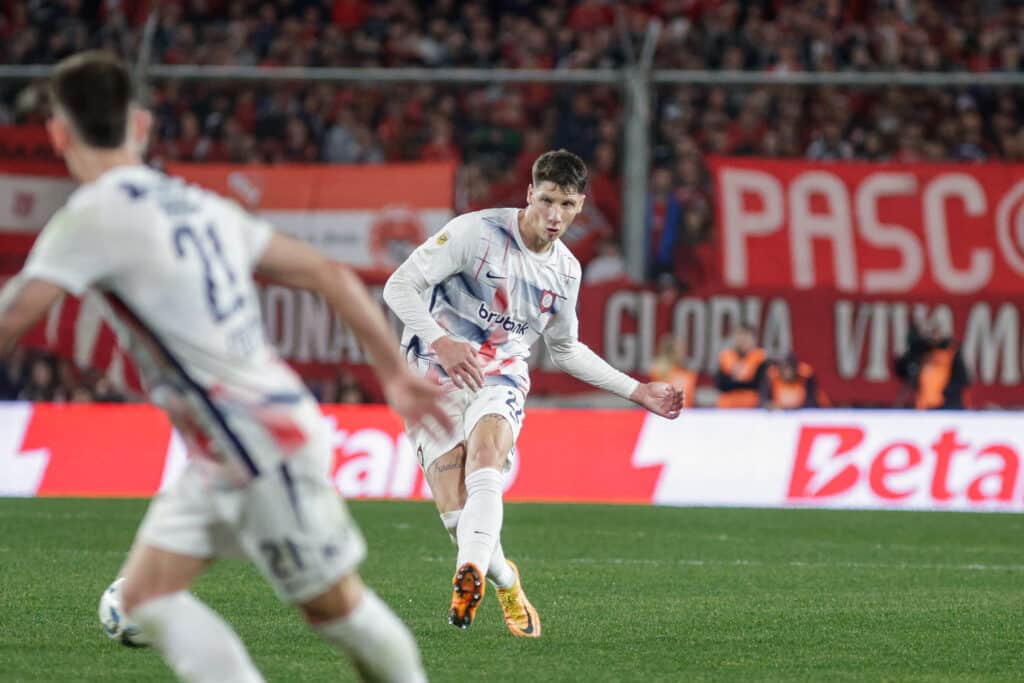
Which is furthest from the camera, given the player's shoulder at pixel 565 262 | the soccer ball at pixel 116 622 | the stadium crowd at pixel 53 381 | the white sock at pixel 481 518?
the stadium crowd at pixel 53 381

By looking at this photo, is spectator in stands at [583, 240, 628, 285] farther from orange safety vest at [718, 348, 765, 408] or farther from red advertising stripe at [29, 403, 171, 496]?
red advertising stripe at [29, 403, 171, 496]

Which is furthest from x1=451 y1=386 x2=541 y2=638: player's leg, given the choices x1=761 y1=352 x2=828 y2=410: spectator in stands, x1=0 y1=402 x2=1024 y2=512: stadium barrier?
x1=761 y1=352 x2=828 y2=410: spectator in stands

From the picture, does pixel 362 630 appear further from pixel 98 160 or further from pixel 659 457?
pixel 659 457

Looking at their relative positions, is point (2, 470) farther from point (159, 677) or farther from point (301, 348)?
point (159, 677)

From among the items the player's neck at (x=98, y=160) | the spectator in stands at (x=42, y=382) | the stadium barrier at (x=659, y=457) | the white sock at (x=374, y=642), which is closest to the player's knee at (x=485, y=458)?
the white sock at (x=374, y=642)

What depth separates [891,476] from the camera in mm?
14945

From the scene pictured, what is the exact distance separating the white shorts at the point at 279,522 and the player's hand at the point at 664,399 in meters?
3.15

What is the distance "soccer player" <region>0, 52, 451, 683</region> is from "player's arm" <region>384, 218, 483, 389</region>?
3.02 m

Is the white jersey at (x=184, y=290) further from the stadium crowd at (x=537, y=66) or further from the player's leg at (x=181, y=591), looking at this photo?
the stadium crowd at (x=537, y=66)

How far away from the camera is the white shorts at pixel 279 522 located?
14.7 feet

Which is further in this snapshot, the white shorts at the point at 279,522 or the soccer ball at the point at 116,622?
the soccer ball at the point at 116,622

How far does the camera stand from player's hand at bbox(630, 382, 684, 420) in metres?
7.57

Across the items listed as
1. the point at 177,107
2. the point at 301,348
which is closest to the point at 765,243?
the point at 301,348

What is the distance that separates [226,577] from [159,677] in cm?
318
